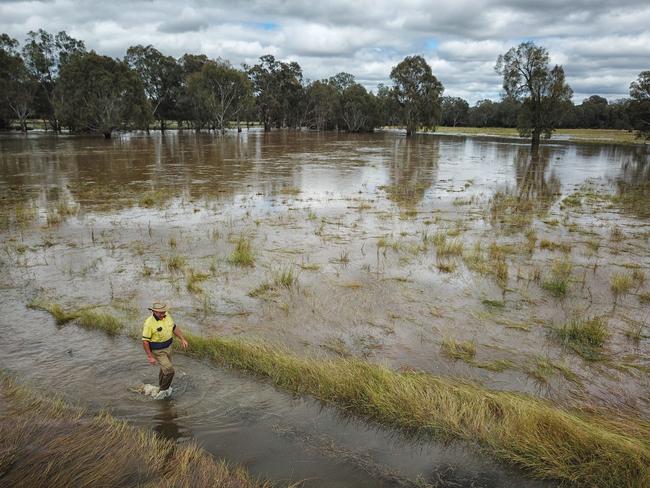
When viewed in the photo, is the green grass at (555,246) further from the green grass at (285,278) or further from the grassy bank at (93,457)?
the grassy bank at (93,457)

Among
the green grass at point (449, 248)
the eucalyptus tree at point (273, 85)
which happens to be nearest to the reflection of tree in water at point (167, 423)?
the green grass at point (449, 248)

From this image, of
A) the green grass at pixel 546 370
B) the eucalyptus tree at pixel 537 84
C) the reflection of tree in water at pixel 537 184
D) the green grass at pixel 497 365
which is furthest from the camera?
the eucalyptus tree at pixel 537 84

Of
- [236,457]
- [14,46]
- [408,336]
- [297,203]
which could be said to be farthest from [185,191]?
[14,46]

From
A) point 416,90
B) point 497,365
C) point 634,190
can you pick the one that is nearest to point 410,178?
point 634,190

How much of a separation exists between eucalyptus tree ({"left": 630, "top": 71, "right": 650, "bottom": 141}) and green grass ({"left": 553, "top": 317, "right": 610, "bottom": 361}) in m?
57.6

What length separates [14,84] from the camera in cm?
6362

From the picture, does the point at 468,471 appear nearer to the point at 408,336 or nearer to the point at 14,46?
the point at 408,336

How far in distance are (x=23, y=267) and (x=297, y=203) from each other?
407 inches

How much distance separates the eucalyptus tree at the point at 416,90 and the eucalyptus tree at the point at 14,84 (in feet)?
192

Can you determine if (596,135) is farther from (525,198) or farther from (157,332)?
(157,332)

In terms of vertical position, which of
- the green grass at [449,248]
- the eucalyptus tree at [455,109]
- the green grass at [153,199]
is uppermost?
the eucalyptus tree at [455,109]

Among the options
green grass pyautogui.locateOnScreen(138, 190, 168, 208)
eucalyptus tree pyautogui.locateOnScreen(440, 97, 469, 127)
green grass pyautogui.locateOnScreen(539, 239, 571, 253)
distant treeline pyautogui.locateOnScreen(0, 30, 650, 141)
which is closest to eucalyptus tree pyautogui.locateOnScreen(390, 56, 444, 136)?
distant treeline pyautogui.locateOnScreen(0, 30, 650, 141)

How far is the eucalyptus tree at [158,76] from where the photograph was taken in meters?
77.0

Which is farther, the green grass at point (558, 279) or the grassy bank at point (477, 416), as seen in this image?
the green grass at point (558, 279)
